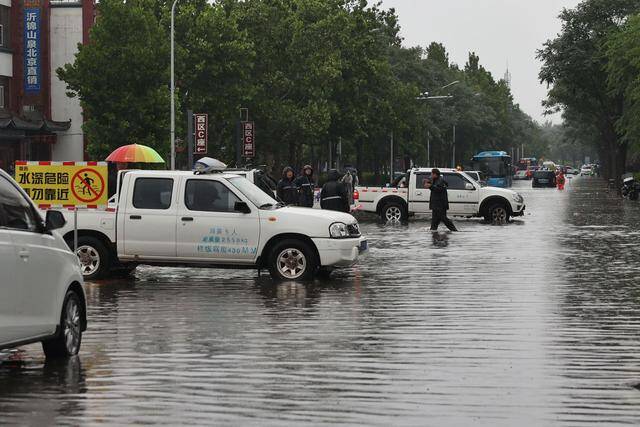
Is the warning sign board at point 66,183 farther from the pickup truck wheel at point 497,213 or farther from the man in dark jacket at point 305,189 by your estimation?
the pickup truck wheel at point 497,213

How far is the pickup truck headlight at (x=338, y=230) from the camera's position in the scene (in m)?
18.3

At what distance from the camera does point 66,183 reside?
1870cm

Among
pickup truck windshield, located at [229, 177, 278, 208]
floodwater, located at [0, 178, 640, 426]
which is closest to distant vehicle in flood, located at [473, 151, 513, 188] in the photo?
floodwater, located at [0, 178, 640, 426]

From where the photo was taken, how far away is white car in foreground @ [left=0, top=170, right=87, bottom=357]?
30.7 feet

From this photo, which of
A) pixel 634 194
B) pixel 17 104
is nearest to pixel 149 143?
pixel 17 104

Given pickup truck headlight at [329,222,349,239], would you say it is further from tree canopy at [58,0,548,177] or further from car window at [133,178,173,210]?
tree canopy at [58,0,548,177]

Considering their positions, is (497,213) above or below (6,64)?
below

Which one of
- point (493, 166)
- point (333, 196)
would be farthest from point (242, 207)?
point (493, 166)

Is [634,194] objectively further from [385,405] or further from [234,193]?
[385,405]

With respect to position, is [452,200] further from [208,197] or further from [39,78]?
[39,78]

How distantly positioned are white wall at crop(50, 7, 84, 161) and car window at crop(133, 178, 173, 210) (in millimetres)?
46898

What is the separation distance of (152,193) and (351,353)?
7.88 m

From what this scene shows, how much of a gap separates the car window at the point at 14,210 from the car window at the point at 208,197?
26.8ft

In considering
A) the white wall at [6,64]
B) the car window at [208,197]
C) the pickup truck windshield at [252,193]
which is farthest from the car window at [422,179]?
the white wall at [6,64]
